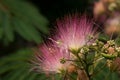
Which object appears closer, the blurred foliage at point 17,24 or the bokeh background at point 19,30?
the bokeh background at point 19,30

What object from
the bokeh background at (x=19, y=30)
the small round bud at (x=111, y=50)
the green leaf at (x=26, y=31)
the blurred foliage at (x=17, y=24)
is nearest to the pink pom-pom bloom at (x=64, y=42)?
the small round bud at (x=111, y=50)

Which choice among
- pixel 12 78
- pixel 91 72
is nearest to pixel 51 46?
pixel 91 72

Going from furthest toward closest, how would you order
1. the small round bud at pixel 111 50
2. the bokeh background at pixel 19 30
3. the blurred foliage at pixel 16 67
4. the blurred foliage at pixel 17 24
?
the blurred foliage at pixel 17 24
the bokeh background at pixel 19 30
the blurred foliage at pixel 16 67
the small round bud at pixel 111 50

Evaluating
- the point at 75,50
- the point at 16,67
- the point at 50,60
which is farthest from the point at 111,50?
the point at 16,67

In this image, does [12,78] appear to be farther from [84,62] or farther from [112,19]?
[84,62]

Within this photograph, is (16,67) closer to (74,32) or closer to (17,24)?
(17,24)

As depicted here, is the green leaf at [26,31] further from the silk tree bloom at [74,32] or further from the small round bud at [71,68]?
the small round bud at [71,68]
